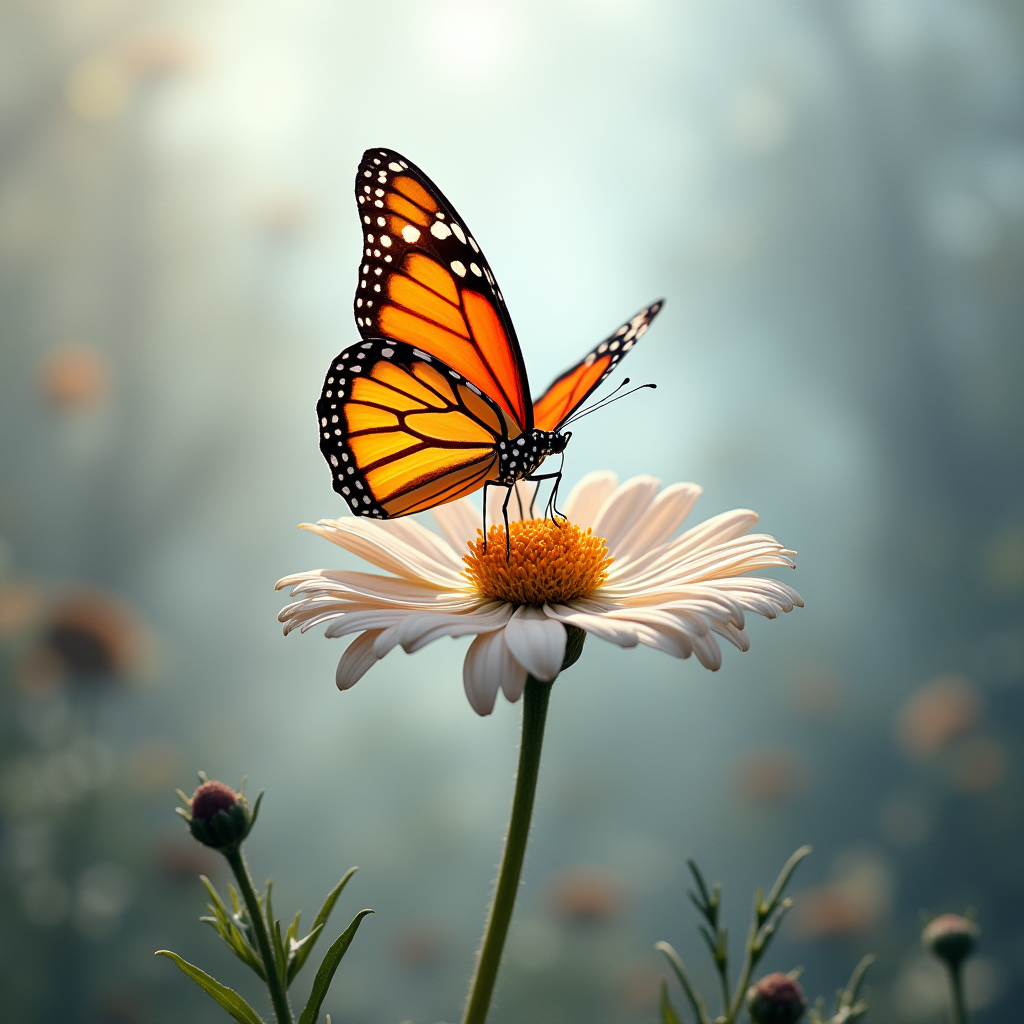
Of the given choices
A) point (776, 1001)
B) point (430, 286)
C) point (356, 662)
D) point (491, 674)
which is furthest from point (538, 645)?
point (430, 286)

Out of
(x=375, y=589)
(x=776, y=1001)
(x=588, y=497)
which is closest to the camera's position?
(x=776, y=1001)

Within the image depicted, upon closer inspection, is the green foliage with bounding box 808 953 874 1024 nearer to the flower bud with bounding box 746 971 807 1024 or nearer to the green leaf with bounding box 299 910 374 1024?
the flower bud with bounding box 746 971 807 1024

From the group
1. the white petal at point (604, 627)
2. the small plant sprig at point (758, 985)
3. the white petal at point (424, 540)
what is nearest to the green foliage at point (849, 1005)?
the small plant sprig at point (758, 985)

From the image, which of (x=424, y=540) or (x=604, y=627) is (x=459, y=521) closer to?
(x=424, y=540)

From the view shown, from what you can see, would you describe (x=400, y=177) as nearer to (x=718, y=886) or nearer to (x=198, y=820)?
(x=198, y=820)

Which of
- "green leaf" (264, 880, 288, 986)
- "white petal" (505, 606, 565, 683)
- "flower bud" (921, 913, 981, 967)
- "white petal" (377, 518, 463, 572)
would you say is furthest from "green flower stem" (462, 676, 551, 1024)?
"flower bud" (921, 913, 981, 967)
